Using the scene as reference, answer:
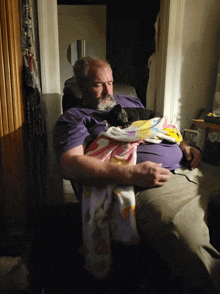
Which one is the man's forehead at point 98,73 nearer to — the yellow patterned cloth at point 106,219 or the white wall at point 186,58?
the yellow patterned cloth at point 106,219

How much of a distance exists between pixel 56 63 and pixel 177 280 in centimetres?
149

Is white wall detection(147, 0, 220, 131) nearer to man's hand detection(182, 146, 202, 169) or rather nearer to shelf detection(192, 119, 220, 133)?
shelf detection(192, 119, 220, 133)

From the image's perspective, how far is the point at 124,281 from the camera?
98 cm

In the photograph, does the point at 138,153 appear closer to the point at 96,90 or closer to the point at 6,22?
the point at 96,90

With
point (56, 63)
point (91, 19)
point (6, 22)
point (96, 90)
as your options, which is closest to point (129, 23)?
point (91, 19)

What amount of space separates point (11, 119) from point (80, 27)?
2664mm

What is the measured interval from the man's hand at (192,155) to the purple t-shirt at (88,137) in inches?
1.9

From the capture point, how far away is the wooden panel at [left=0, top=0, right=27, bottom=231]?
3.11 ft

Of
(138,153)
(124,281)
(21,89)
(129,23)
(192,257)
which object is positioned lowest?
(124,281)

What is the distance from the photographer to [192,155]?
121 cm

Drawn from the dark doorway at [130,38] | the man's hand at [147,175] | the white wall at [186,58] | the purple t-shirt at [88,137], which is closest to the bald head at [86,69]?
the purple t-shirt at [88,137]

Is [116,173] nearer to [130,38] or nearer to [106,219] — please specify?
[106,219]

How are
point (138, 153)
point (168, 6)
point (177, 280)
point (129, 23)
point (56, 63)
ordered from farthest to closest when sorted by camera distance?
1. point (129, 23)
2. point (168, 6)
3. point (56, 63)
4. point (138, 153)
5. point (177, 280)

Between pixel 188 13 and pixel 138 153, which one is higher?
pixel 188 13
